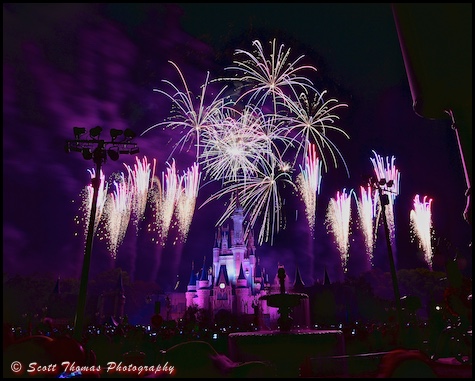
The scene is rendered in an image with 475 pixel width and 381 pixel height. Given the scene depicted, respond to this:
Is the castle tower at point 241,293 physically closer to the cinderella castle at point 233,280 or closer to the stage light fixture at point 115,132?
the cinderella castle at point 233,280

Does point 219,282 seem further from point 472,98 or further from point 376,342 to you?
point 472,98

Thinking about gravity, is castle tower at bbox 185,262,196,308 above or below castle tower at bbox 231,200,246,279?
below

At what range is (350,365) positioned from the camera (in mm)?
7805

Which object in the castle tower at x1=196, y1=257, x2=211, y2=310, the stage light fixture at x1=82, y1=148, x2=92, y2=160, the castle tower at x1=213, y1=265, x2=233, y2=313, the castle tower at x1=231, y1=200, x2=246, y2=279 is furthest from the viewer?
the castle tower at x1=231, y1=200, x2=246, y2=279

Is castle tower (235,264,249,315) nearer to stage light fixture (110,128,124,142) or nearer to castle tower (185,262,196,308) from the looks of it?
castle tower (185,262,196,308)

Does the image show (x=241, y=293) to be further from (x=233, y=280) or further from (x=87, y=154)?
(x=87, y=154)

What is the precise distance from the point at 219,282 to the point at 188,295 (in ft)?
32.7

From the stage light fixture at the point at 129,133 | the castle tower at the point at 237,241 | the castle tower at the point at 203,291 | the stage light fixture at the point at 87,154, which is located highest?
the castle tower at the point at 237,241

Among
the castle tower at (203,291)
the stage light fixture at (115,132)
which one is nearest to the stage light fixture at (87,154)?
the stage light fixture at (115,132)

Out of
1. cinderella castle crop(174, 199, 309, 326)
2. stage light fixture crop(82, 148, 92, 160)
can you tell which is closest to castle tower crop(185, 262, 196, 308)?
cinderella castle crop(174, 199, 309, 326)

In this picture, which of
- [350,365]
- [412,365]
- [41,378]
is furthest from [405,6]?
[41,378]

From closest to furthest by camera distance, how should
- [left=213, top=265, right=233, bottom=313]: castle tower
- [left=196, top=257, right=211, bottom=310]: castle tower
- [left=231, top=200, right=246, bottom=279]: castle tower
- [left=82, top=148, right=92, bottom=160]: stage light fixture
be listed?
[left=82, top=148, right=92, bottom=160]: stage light fixture → [left=213, top=265, right=233, bottom=313]: castle tower → [left=196, top=257, right=211, bottom=310]: castle tower → [left=231, top=200, right=246, bottom=279]: castle tower

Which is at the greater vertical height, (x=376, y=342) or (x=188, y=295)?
(x=188, y=295)

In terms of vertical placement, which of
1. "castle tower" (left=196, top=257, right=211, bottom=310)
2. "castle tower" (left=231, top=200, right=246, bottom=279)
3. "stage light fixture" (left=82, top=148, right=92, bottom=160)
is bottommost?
"stage light fixture" (left=82, top=148, right=92, bottom=160)
